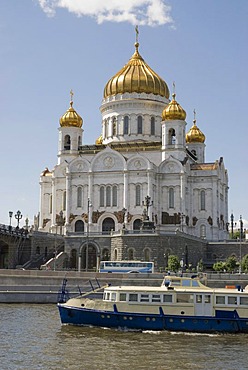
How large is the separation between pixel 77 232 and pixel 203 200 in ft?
60.0

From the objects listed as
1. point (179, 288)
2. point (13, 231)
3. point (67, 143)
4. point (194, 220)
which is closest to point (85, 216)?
point (67, 143)

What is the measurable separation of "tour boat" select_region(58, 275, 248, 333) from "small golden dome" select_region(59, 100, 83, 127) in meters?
56.2

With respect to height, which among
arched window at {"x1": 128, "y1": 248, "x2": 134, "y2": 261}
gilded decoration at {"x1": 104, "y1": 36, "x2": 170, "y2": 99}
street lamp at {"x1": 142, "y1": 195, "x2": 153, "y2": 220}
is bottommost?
arched window at {"x1": 128, "y1": 248, "x2": 134, "y2": 261}

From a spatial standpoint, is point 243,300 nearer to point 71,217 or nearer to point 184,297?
point 184,297

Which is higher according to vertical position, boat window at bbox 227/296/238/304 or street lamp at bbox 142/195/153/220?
street lamp at bbox 142/195/153/220

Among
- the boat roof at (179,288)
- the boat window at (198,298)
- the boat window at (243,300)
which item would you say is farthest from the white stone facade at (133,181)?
the boat window at (243,300)

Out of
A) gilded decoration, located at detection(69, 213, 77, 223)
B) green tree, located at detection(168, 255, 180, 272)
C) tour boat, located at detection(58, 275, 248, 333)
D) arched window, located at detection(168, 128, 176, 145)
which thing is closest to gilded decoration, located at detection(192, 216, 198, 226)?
arched window, located at detection(168, 128, 176, 145)

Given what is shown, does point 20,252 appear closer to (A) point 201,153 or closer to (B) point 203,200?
(B) point 203,200

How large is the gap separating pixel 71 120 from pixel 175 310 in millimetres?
58036

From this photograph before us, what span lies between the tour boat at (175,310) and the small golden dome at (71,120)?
56.2 metres

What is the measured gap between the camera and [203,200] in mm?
86500

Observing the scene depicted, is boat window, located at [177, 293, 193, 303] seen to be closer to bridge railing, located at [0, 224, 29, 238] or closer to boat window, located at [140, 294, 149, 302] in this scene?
boat window, located at [140, 294, 149, 302]

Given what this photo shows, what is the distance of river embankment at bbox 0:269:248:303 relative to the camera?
51.6m

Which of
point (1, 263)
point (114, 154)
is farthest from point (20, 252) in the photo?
point (114, 154)
